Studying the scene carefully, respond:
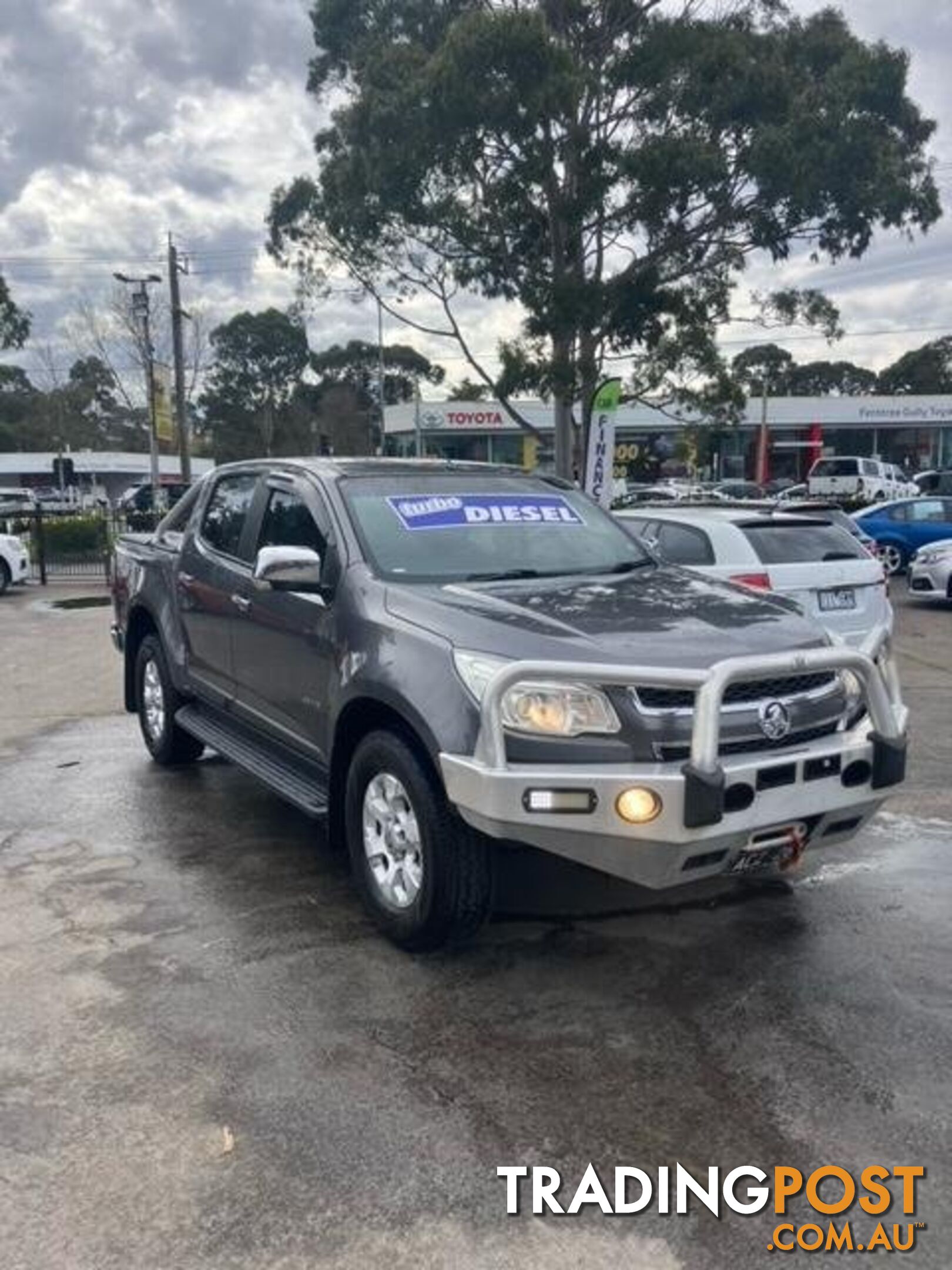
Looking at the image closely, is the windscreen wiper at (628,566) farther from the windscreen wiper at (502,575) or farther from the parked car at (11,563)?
the parked car at (11,563)

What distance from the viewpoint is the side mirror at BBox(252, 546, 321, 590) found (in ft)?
14.4

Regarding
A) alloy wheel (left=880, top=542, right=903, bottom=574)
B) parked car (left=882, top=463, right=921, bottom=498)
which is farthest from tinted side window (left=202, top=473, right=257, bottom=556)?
parked car (left=882, top=463, right=921, bottom=498)

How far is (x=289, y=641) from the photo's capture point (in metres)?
4.88

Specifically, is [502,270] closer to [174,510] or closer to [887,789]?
[174,510]

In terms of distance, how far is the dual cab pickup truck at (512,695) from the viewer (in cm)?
344

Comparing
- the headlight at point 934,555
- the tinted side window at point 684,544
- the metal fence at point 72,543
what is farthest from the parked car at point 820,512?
the metal fence at point 72,543

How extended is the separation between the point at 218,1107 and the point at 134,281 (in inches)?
1182

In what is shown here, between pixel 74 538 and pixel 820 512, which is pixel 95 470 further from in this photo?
pixel 820 512

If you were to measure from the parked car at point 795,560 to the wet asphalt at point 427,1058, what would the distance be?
291 cm

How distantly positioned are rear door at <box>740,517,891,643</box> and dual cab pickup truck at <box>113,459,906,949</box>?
289 centimetres

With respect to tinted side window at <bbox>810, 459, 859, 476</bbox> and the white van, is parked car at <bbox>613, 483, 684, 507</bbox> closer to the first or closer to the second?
the white van

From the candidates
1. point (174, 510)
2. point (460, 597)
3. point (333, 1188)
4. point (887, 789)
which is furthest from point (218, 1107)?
point (174, 510)

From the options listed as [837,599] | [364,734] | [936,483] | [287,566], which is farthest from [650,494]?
[364,734]

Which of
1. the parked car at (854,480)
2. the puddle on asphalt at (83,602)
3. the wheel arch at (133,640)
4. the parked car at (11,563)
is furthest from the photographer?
the parked car at (854,480)
